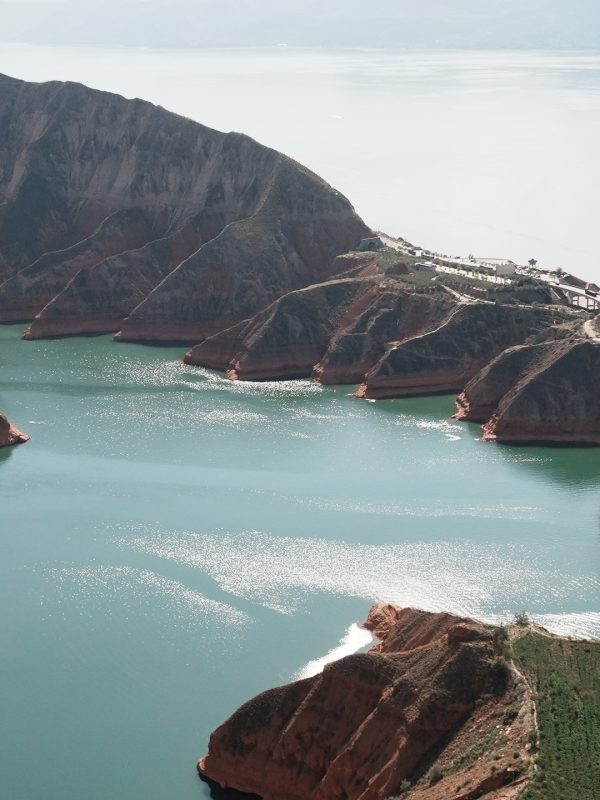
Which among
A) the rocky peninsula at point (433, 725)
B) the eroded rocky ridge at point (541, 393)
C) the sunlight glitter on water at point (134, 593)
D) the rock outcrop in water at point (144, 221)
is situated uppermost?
the rock outcrop in water at point (144, 221)

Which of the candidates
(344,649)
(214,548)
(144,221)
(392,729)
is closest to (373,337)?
(144,221)

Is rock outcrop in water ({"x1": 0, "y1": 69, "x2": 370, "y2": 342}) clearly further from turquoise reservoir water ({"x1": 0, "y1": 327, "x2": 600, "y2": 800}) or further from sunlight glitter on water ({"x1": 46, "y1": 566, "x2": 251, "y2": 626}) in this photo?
sunlight glitter on water ({"x1": 46, "y1": 566, "x2": 251, "y2": 626})

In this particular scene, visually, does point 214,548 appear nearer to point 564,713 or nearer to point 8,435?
point 8,435

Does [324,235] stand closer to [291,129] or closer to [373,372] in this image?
[373,372]

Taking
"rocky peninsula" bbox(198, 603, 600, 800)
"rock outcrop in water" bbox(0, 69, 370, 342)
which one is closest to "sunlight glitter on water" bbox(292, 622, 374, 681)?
"rocky peninsula" bbox(198, 603, 600, 800)

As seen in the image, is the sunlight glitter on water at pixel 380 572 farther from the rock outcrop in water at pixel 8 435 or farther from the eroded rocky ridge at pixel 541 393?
the eroded rocky ridge at pixel 541 393

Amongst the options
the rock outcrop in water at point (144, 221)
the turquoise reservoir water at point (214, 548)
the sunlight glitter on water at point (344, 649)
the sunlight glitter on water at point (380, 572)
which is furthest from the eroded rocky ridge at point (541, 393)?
the sunlight glitter on water at point (344, 649)

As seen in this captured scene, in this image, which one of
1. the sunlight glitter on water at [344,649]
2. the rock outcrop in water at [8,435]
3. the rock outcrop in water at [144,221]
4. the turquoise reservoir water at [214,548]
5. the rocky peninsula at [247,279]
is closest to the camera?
the turquoise reservoir water at [214,548]
